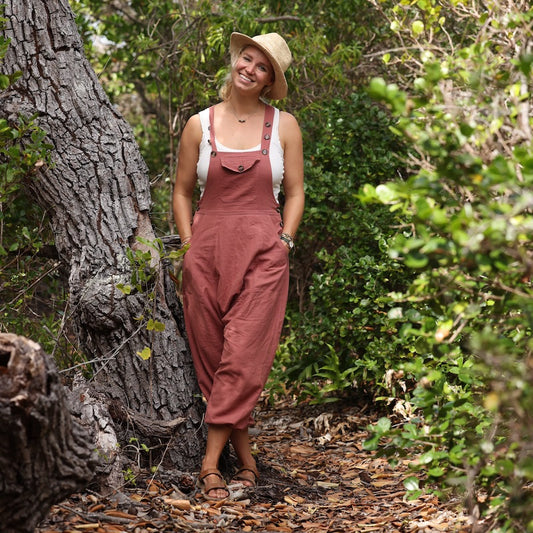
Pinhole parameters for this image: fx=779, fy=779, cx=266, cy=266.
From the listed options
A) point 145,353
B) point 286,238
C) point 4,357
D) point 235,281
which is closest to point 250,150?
point 286,238

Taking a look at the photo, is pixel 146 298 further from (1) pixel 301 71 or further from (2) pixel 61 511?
(1) pixel 301 71

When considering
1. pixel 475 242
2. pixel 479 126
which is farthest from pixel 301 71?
pixel 475 242

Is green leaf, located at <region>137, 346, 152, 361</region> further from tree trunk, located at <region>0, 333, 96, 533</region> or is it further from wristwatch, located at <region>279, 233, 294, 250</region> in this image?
tree trunk, located at <region>0, 333, 96, 533</region>

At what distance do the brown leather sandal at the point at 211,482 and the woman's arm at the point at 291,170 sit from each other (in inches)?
49.4

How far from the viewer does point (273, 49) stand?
3.90m

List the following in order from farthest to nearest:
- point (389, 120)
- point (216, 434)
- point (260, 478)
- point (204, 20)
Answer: point (204, 20)
point (389, 120)
point (260, 478)
point (216, 434)

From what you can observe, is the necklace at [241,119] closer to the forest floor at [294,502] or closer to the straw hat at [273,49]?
the straw hat at [273,49]

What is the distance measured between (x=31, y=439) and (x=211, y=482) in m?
1.50

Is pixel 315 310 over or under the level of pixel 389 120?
under

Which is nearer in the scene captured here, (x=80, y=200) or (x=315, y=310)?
(x=80, y=200)

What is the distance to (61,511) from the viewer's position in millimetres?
3146

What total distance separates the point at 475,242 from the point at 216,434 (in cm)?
219

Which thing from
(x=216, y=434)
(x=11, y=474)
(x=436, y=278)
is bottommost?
(x=216, y=434)

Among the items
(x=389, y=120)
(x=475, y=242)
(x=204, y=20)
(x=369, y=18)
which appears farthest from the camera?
(x=369, y=18)
